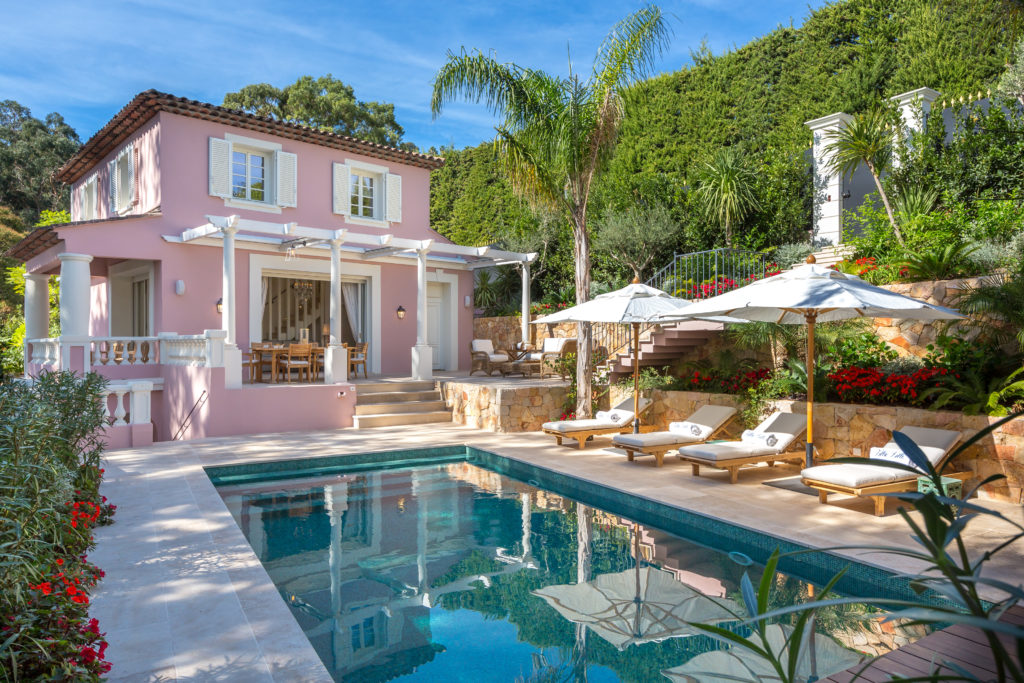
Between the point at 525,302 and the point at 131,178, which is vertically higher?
the point at 131,178

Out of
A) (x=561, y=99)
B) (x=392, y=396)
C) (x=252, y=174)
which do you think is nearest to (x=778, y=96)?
(x=561, y=99)

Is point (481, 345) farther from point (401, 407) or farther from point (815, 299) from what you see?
point (815, 299)

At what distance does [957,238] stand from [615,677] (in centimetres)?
991

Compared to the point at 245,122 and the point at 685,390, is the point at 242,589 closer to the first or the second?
the point at 685,390

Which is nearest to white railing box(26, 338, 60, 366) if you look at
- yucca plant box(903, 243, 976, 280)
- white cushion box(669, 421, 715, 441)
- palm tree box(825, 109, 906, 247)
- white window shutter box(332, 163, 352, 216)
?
white window shutter box(332, 163, 352, 216)

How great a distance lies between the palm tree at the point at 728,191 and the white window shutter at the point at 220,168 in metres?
11.2

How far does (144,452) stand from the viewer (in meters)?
10.1

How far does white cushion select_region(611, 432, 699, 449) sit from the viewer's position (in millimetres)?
9070

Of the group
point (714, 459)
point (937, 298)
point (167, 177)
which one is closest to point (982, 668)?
point (714, 459)

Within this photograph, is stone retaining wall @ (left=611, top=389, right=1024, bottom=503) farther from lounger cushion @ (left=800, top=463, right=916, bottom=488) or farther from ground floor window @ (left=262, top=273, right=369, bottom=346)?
ground floor window @ (left=262, top=273, right=369, bottom=346)

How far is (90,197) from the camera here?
18.6m

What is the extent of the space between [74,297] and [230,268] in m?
2.85

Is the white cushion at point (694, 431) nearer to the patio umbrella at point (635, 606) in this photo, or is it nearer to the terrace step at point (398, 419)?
the patio umbrella at point (635, 606)

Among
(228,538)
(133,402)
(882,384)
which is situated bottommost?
(228,538)
